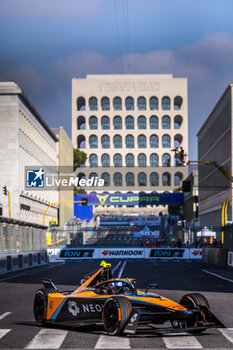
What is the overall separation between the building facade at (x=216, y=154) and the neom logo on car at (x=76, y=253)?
106 ft

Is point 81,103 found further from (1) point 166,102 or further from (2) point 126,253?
(2) point 126,253

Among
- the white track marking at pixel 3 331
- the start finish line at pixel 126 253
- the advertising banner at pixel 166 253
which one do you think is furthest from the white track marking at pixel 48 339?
the advertising banner at pixel 166 253

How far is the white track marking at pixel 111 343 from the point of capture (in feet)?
30.1

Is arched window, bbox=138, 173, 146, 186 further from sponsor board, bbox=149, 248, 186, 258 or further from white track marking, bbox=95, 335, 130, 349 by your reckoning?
white track marking, bbox=95, 335, 130, 349

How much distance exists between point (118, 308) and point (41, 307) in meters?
2.49

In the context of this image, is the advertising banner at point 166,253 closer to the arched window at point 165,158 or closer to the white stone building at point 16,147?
the white stone building at point 16,147

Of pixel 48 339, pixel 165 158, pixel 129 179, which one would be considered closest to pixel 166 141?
pixel 165 158

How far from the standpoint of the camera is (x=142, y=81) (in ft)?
607

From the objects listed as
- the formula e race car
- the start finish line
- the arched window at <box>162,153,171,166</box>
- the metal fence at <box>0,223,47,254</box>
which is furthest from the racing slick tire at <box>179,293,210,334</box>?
the arched window at <box>162,153,171,166</box>

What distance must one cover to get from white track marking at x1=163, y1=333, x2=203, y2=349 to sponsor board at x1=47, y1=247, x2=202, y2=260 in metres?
43.3

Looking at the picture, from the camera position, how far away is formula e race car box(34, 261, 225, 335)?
9570mm

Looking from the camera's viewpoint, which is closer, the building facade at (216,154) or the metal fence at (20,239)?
the metal fence at (20,239)

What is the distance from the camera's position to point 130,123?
609ft

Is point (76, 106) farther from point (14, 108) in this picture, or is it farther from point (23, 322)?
point (23, 322)
